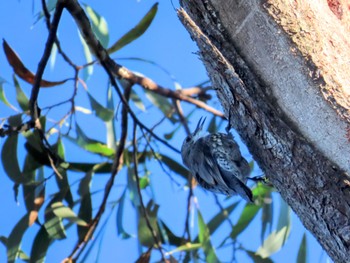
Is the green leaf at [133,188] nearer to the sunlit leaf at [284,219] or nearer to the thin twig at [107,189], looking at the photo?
the thin twig at [107,189]

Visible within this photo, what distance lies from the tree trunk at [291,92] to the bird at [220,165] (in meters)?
0.39

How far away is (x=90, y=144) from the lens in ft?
8.59

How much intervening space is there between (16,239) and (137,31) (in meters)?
0.76

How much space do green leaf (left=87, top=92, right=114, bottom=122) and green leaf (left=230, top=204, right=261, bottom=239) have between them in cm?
57

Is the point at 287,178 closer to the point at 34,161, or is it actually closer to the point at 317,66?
the point at 317,66

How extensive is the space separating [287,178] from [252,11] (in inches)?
13.8

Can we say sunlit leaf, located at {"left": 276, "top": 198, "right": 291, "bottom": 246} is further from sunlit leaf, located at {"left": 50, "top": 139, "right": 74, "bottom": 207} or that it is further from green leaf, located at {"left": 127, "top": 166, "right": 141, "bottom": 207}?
sunlit leaf, located at {"left": 50, "top": 139, "right": 74, "bottom": 207}

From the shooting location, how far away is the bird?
2.01 m

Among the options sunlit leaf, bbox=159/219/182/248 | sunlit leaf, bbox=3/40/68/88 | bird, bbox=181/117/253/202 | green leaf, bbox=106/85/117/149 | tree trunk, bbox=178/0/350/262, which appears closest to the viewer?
tree trunk, bbox=178/0/350/262

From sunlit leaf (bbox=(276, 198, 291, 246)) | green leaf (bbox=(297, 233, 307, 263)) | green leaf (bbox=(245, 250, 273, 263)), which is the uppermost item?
sunlit leaf (bbox=(276, 198, 291, 246))

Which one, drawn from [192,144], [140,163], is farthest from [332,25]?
[140,163]

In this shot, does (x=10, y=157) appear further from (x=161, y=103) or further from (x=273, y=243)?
(x=273, y=243)

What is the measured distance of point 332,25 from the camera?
1.63 meters

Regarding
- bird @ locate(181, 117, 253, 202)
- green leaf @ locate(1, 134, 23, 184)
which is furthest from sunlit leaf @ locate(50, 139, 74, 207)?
bird @ locate(181, 117, 253, 202)
